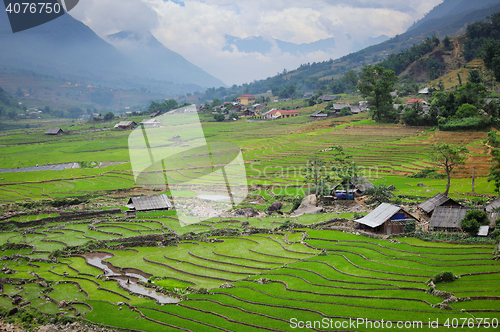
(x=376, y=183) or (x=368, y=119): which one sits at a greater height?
(x=368, y=119)

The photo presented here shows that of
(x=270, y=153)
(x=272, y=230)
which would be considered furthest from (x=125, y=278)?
(x=270, y=153)

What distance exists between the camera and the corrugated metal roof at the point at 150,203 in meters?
37.0

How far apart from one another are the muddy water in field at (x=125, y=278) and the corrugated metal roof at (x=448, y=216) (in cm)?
1807

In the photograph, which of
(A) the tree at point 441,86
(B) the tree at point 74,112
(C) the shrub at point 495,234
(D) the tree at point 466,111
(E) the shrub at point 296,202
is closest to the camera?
(C) the shrub at point 495,234

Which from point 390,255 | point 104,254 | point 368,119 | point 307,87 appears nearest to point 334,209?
point 390,255

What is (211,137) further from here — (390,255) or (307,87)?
(307,87)

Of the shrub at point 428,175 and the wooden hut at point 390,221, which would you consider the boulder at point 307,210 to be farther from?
the shrub at point 428,175

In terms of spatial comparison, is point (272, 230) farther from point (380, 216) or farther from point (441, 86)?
point (441, 86)

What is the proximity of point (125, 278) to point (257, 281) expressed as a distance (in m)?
9.10

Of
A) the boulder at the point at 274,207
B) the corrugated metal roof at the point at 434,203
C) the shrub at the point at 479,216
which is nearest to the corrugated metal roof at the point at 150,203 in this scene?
the boulder at the point at 274,207

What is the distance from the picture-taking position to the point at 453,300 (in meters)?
15.2

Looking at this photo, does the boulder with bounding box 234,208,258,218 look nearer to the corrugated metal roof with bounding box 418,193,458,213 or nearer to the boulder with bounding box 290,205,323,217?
the boulder with bounding box 290,205,323,217

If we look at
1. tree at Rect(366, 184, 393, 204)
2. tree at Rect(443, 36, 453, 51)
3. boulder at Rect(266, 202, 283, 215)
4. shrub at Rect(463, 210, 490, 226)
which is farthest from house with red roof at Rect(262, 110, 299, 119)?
shrub at Rect(463, 210, 490, 226)

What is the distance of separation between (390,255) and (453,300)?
6340mm
